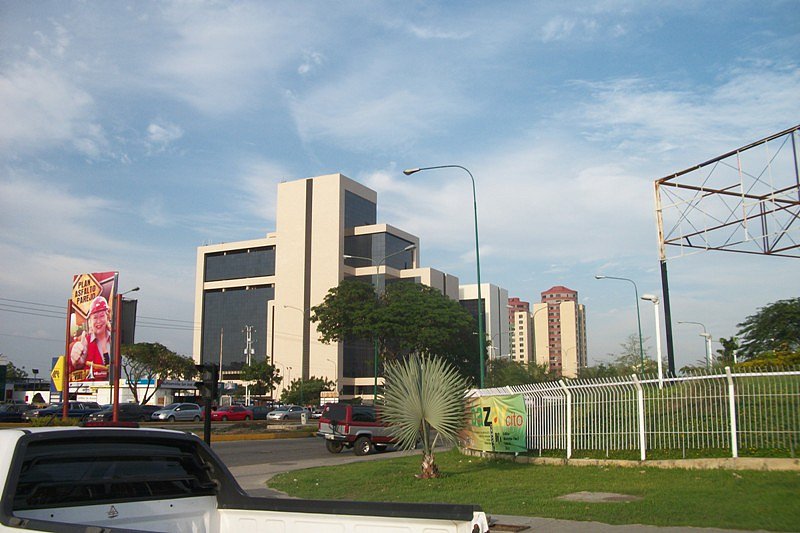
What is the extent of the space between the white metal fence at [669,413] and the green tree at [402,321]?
31.7 m

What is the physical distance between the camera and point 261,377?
9275 cm

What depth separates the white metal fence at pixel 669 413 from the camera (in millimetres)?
13836

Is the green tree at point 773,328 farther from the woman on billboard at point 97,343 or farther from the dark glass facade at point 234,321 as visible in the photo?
the dark glass facade at point 234,321

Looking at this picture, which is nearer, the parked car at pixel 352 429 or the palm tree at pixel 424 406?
the palm tree at pixel 424 406

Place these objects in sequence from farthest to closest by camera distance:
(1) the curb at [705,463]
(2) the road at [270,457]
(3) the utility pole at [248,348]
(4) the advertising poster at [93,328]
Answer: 1. (3) the utility pole at [248,348]
2. (4) the advertising poster at [93,328]
3. (2) the road at [270,457]
4. (1) the curb at [705,463]

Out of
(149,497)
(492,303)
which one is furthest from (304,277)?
(149,497)

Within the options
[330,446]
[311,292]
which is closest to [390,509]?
[330,446]

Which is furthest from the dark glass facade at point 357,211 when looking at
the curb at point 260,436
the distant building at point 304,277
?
the curb at point 260,436

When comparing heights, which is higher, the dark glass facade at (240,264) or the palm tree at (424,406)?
the dark glass facade at (240,264)

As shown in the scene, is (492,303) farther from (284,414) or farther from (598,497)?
(598,497)

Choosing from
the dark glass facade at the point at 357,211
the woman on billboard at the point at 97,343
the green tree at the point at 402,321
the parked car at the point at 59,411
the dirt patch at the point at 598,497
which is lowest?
the parked car at the point at 59,411

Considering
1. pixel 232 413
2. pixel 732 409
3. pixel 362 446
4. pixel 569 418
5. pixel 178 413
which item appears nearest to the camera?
pixel 732 409

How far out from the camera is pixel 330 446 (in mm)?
28469

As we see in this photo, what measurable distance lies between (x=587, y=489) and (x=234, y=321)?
109878mm
